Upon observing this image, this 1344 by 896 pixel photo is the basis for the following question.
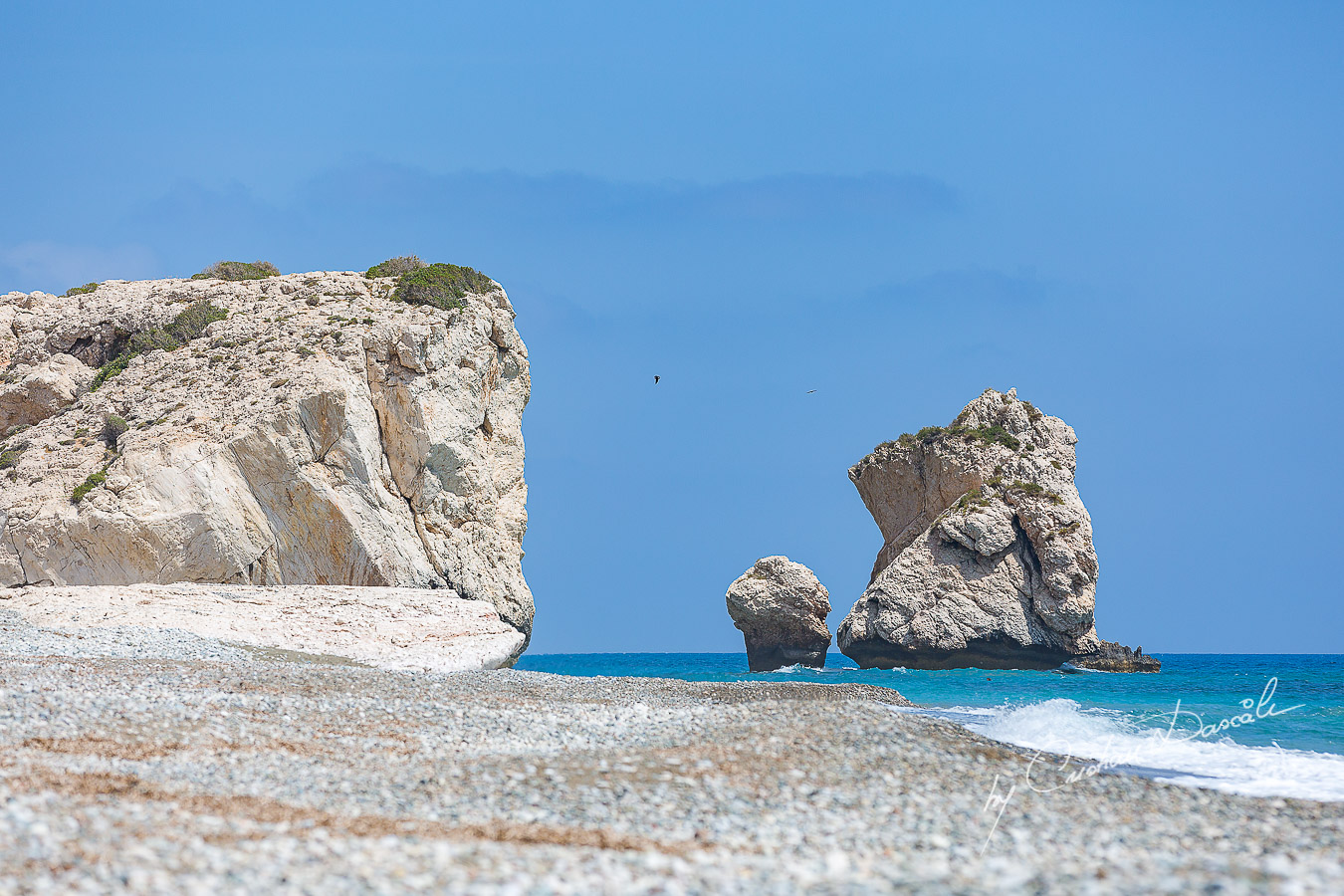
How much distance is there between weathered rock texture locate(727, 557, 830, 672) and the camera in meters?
51.6

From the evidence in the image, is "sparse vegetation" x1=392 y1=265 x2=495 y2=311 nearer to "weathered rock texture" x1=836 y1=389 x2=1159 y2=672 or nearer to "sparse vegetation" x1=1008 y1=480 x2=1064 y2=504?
→ "weathered rock texture" x1=836 y1=389 x2=1159 y2=672

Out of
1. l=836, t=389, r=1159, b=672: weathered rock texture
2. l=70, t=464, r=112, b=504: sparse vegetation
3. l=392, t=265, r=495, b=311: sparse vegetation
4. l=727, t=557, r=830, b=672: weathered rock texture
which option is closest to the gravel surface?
l=70, t=464, r=112, b=504: sparse vegetation

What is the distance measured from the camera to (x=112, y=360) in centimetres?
3631

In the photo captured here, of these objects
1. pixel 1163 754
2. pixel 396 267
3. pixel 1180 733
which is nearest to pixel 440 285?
pixel 396 267

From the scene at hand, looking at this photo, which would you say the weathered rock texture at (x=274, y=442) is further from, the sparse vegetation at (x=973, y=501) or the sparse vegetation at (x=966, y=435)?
the sparse vegetation at (x=966, y=435)

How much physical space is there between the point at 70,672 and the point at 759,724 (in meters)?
11.3

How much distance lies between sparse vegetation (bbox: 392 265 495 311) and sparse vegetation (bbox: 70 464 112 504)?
1210 centimetres

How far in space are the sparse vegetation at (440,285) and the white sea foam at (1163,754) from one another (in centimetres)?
2418

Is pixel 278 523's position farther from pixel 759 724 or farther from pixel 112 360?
pixel 759 724

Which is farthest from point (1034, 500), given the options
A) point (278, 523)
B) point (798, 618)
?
point (278, 523)

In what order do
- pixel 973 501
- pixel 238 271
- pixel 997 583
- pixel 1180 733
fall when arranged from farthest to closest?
pixel 973 501 < pixel 997 583 < pixel 238 271 < pixel 1180 733

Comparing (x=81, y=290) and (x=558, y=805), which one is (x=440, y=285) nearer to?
(x=81, y=290)

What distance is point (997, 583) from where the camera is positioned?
162ft

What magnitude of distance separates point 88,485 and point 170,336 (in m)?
9.02
